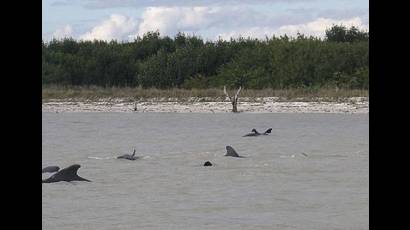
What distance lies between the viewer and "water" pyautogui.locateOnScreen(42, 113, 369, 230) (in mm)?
10578

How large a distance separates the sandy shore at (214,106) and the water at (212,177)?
1.53 metres

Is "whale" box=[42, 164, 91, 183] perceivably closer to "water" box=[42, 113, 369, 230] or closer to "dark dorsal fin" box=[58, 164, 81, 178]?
"dark dorsal fin" box=[58, 164, 81, 178]

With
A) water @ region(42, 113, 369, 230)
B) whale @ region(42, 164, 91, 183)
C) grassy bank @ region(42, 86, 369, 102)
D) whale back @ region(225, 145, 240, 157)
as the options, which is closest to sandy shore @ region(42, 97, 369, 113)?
grassy bank @ region(42, 86, 369, 102)

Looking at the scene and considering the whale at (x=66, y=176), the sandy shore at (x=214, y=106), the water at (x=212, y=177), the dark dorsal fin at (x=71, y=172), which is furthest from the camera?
the sandy shore at (x=214, y=106)

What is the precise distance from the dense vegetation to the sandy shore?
866 cm

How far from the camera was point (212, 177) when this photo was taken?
50.2ft

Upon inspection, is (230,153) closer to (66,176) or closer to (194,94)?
(66,176)

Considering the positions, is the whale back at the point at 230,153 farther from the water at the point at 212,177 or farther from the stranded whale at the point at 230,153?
the water at the point at 212,177

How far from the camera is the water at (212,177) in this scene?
10.6 meters

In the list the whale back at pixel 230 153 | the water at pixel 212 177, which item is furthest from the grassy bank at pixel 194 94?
the whale back at pixel 230 153

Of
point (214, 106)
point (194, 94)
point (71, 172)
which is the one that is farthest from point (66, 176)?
point (194, 94)
